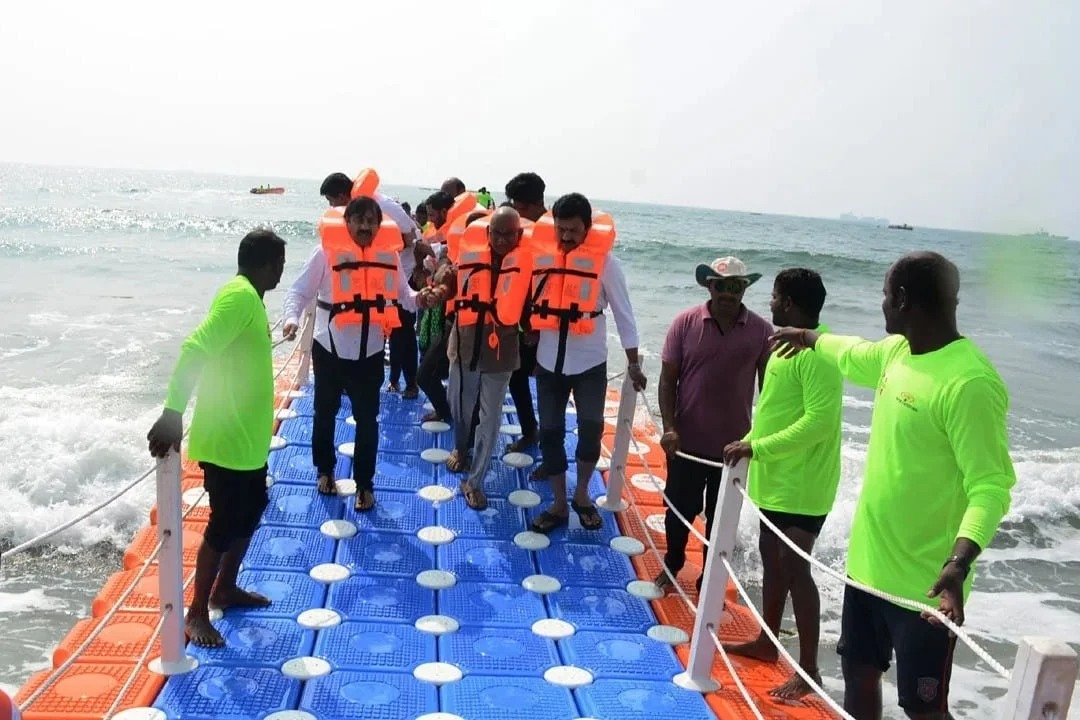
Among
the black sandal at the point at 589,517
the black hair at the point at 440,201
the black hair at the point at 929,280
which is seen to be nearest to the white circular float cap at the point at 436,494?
the black sandal at the point at 589,517

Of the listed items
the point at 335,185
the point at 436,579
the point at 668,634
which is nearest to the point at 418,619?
the point at 436,579

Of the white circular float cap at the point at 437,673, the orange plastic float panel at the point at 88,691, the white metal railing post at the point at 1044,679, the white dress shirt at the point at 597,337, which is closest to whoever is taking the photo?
the white metal railing post at the point at 1044,679

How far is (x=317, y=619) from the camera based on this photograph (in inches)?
138

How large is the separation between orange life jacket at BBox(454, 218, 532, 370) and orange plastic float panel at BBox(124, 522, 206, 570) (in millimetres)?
1769

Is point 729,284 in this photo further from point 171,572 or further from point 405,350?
point 405,350

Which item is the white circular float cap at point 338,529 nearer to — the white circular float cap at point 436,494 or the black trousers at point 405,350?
the white circular float cap at point 436,494

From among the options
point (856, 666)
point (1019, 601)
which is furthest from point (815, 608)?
point (1019, 601)

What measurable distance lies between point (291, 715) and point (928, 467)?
2316mm

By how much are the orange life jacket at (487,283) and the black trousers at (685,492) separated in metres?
1.27

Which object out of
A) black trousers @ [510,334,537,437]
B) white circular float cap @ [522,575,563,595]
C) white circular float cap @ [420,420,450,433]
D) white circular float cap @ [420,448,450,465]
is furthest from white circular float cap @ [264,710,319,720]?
white circular float cap @ [420,420,450,433]

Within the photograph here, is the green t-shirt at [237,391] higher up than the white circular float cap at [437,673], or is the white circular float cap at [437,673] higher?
the green t-shirt at [237,391]

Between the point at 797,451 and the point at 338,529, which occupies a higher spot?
the point at 797,451

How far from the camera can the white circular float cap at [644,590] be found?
158 inches

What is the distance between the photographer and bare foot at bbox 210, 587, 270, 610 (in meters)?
3.51
